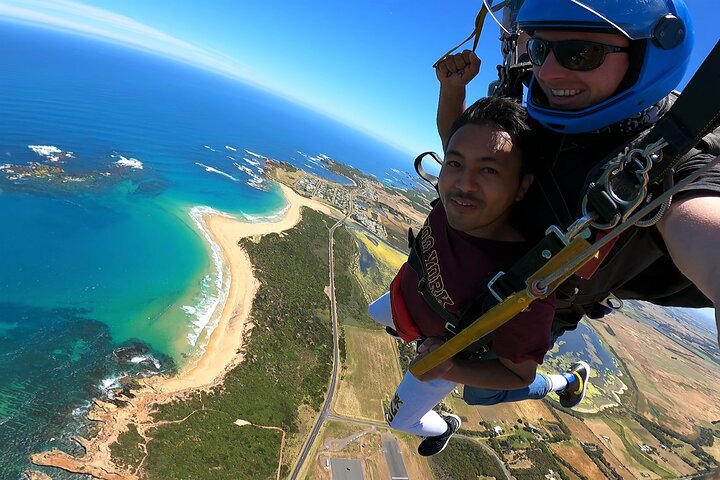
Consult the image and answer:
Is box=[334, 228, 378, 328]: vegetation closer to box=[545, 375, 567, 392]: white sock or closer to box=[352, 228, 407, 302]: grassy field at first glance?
box=[352, 228, 407, 302]: grassy field

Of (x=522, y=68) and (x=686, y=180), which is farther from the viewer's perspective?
(x=522, y=68)

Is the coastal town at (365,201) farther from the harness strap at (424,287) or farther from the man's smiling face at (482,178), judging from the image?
the man's smiling face at (482,178)

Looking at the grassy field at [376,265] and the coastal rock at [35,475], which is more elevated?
A: the grassy field at [376,265]

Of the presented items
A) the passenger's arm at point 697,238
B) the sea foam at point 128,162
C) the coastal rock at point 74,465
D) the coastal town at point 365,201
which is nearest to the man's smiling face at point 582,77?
the passenger's arm at point 697,238

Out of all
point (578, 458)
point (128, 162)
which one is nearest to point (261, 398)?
point (578, 458)

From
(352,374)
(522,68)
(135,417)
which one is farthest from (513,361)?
(352,374)

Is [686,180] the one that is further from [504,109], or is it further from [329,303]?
[329,303]

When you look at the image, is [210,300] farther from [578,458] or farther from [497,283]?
[578,458]
